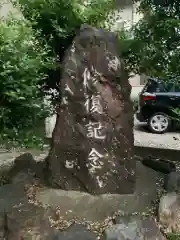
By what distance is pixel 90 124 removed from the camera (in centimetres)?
396

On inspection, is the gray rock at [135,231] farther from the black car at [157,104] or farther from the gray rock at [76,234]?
the black car at [157,104]

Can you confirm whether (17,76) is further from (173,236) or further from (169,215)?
(173,236)

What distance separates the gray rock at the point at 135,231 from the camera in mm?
3232

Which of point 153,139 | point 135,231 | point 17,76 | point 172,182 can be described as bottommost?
point 135,231

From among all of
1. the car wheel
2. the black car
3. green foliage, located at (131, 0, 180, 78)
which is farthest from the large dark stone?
the car wheel

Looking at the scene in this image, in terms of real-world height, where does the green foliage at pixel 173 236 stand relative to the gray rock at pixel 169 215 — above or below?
below

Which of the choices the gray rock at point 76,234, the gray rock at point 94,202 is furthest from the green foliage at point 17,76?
the gray rock at point 76,234

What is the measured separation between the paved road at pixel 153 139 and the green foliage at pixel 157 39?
8.20 feet

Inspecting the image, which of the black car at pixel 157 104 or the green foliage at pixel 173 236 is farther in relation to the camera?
the black car at pixel 157 104

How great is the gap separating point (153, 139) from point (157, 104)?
0.80 metres

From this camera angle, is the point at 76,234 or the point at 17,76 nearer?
the point at 76,234

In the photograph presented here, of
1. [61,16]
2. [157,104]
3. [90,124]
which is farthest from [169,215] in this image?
[157,104]

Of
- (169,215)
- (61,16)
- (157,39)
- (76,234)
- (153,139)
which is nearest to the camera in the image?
(76,234)

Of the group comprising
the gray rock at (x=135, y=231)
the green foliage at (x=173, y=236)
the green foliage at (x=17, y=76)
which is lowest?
the green foliage at (x=173, y=236)
